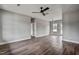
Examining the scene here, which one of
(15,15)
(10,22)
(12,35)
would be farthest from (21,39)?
(15,15)

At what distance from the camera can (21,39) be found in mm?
4176

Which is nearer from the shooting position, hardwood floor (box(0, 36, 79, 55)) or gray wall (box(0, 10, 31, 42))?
hardwood floor (box(0, 36, 79, 55))

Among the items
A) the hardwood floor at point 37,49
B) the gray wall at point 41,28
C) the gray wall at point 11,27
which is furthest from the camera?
the gray wall at point 41,28

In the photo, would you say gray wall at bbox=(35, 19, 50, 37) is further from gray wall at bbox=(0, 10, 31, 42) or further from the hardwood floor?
the hardwood floor

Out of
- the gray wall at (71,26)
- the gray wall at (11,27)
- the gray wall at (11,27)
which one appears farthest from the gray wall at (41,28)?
the gray wall at (71,26)

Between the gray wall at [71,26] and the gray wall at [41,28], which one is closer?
the gray wall at [71,26]

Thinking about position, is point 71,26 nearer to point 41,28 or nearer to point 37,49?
Result: point 37,49

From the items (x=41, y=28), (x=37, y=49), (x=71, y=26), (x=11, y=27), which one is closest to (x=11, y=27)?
(x=11, y=27)

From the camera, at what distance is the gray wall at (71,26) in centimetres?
372

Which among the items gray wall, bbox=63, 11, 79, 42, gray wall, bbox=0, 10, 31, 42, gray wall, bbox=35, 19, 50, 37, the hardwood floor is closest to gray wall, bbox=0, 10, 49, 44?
gray wall, bbox=0, 10, 31, 42

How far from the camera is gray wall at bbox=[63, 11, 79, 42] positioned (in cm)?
372

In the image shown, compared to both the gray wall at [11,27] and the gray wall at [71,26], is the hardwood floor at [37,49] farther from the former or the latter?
the gray wall at [71,26]

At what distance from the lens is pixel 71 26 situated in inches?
160
